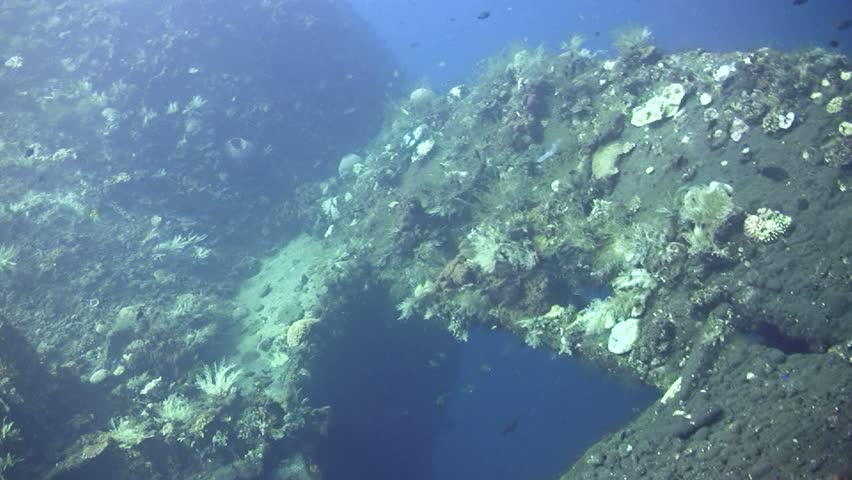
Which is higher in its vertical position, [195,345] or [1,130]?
[1,130]

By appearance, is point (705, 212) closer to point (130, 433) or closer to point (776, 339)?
point (776, 339)

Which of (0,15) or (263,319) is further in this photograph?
(0,15)

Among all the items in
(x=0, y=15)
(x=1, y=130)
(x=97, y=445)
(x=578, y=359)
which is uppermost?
(x=0, y=15)

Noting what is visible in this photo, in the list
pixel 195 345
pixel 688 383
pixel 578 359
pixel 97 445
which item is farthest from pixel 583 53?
pixel 97 445

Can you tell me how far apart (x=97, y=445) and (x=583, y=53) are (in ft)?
56.4

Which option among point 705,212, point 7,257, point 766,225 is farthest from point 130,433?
point 766,225

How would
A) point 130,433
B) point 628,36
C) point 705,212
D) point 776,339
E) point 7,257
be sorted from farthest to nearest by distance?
point 628,36
point 7,257
point 130,433
point 705,212
point 776,339

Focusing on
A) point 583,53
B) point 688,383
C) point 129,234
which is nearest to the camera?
point 688,383

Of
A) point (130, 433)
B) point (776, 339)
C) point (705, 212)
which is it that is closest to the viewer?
point (776, 339)

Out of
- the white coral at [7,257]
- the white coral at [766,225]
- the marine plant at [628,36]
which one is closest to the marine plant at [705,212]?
the white coral at [766,225]

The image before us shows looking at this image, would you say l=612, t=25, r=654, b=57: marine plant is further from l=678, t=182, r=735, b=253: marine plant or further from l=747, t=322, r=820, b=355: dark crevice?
l=747, t=322, r=820, b=355: dark crevice

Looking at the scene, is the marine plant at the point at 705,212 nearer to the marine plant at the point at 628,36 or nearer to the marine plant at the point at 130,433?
the marine plant at the point at 628,36

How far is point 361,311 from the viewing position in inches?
490

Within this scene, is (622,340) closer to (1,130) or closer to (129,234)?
(129,234)
